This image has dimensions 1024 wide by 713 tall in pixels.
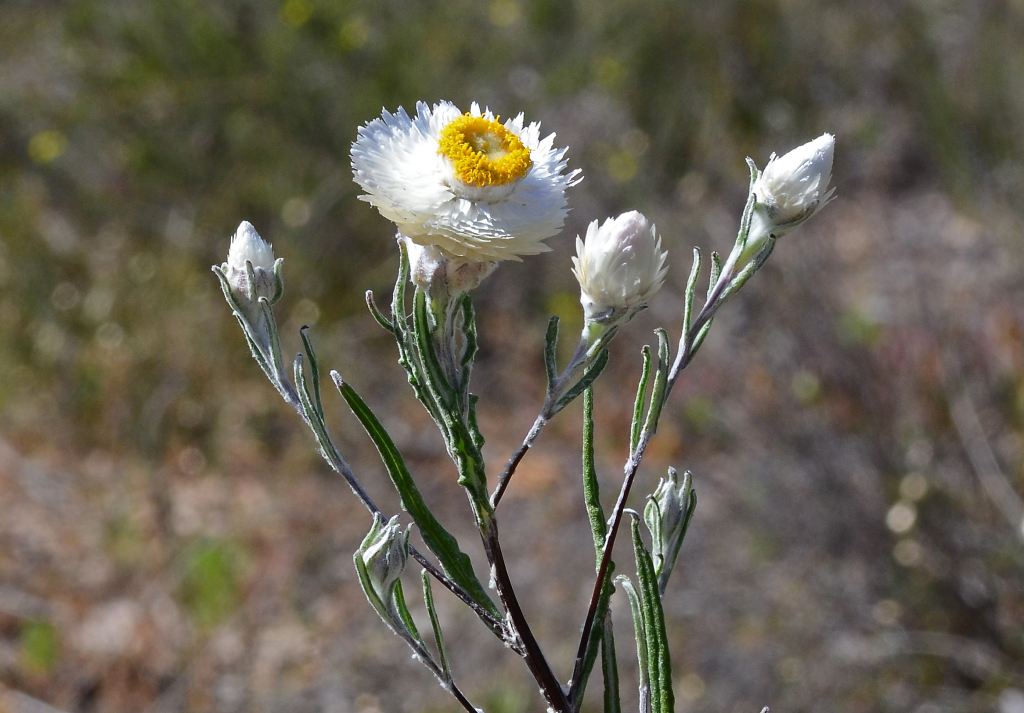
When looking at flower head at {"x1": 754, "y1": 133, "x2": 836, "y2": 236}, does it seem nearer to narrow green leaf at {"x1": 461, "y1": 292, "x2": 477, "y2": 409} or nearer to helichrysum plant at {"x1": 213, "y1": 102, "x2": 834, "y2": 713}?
helichrysum plant at {"x1": 213, "y1": 102, "x2": 834, "y2": 713}

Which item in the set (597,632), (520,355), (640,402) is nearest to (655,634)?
(597,632)

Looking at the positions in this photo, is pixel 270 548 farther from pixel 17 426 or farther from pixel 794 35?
pixel 794 35

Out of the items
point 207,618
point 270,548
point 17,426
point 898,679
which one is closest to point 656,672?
point 898,679

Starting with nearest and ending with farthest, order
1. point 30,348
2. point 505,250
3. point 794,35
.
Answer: point 505,250
point 30,348
point 794,35

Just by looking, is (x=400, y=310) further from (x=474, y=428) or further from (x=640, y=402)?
(x=640, y=402)

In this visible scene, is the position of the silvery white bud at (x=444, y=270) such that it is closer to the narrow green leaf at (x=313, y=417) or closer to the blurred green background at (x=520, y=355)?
the narrow green leaf at (x=313, y=417)

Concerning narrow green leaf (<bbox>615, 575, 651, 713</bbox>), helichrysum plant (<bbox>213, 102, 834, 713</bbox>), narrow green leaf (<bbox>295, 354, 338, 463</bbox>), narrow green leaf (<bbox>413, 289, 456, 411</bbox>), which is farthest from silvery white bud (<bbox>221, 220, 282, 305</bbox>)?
narrow green leaf (<bbox>615, 575, 651, 713</bbox>)
